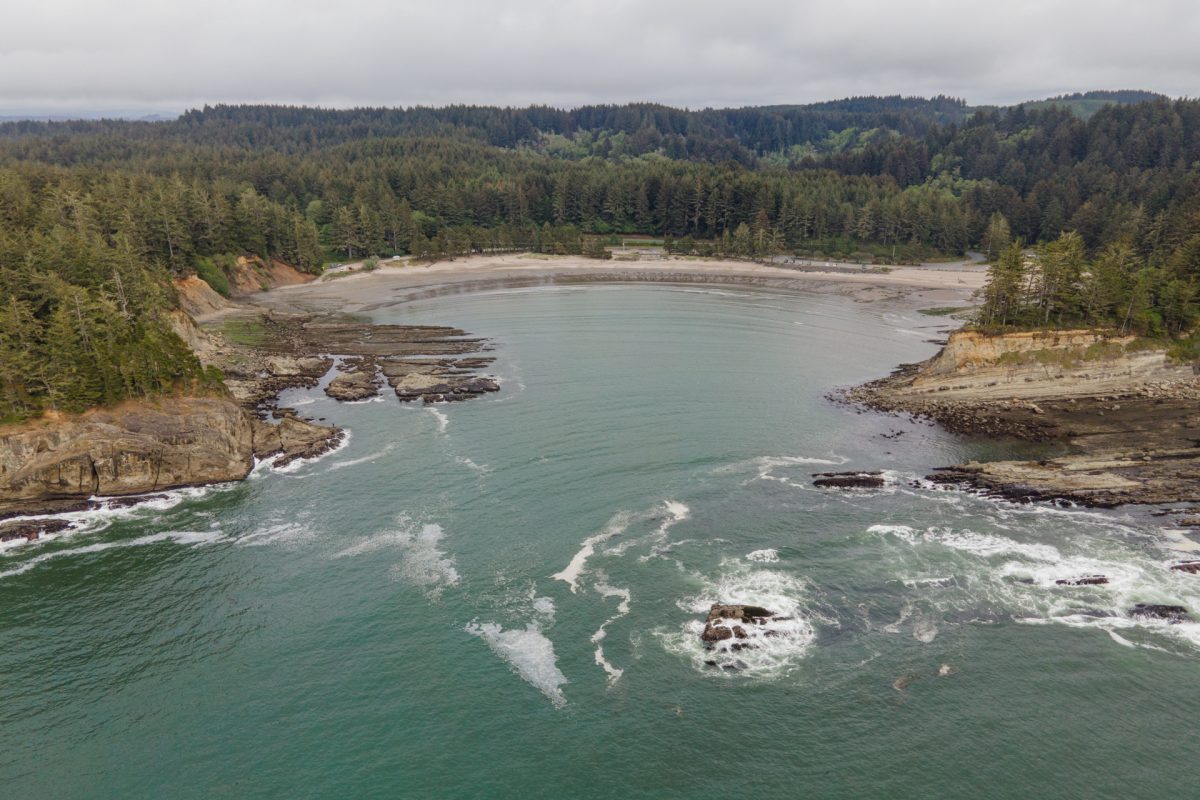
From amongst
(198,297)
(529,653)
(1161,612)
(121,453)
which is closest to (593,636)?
(529,653)

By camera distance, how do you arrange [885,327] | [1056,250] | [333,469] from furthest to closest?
[885,327] < [1056,250] < [333,469]

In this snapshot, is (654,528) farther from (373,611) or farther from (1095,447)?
(1095,447)

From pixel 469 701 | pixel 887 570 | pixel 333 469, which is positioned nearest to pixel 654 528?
pixel 887 570

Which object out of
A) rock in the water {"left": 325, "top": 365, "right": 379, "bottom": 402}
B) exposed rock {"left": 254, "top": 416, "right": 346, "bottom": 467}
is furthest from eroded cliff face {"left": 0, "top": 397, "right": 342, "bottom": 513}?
rock in the water {"left": 325, "top": 365, "right": 379, "bottom": 402}

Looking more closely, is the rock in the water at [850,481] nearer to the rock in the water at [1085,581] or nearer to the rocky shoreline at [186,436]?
the rock in the water at [1085,581]

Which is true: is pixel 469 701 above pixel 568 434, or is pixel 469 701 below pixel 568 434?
below

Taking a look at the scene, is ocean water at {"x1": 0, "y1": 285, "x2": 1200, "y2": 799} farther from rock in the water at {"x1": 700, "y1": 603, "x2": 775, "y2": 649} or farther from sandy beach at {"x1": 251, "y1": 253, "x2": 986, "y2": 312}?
sandy beach at {"x1": 251, "y1": 253, "x2": 986, "y2": 312}

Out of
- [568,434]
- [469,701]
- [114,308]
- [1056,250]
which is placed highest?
[1056,250]

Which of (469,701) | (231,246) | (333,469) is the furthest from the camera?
(231,246)
